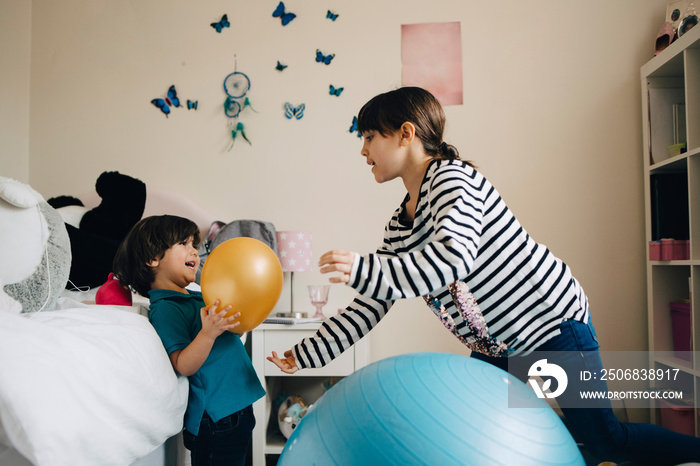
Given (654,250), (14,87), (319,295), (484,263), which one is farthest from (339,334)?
(14,87)

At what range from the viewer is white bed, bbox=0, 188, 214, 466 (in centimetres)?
79

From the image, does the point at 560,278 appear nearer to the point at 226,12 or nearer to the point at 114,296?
the point at 114,296

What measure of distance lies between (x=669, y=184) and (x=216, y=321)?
2.05 metres

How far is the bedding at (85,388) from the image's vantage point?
793mm

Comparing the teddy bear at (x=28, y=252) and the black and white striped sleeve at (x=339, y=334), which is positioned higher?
the teddy bear at (x=28, y=252)

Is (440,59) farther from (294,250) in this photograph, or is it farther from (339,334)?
(339,334)

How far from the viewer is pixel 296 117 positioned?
264 cm

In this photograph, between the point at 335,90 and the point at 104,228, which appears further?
the point at 335,90

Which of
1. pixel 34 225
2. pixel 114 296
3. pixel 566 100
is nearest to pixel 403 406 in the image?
pixel 34 225

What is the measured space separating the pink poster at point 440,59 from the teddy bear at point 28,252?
1870 mm

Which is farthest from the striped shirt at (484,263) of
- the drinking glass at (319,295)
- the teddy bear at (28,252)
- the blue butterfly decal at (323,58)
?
the blue butterfly decal at (323,58)

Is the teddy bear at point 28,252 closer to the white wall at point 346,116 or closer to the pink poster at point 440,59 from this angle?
the white wall at point 346,116

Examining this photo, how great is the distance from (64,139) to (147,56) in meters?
0.64

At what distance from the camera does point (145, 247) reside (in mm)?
1319
